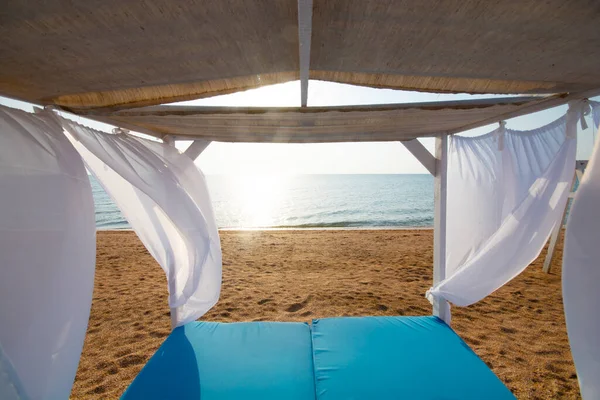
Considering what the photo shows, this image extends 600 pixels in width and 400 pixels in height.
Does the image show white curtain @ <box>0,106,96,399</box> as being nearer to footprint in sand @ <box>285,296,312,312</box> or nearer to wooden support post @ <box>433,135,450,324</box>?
footprint in sand @ <box>285,296,312,312</box>

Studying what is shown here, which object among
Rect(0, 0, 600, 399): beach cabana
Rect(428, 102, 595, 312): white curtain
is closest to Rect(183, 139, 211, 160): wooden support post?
Rect(0, 0, 600, 399): beach cabana

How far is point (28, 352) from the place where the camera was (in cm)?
136

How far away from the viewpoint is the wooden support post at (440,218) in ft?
9.81

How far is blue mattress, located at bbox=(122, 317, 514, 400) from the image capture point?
193 cm

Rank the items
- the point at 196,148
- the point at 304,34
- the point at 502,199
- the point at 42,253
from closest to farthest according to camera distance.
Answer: the point at 304,34
the point at 42,253
the point at 502,199
the point at 196,148

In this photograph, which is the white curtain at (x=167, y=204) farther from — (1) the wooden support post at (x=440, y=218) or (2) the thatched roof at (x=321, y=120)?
(1) the wooden support post at (x=440, y=218)

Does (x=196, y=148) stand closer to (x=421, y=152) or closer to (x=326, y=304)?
(x=421, y=152)

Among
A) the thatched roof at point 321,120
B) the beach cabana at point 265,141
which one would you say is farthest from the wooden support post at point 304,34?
the thatched roof at point 321,120

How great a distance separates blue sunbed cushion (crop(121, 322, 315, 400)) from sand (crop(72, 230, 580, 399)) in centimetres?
57

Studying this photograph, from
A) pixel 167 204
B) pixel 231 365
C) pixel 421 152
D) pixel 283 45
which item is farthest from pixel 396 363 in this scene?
pixel 283 45

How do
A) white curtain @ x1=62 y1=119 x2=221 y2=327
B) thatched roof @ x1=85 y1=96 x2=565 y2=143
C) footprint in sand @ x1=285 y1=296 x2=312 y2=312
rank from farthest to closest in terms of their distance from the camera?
footprint in sand @ x1=285 y1=296 x2=312 y2=312 < white curtain @ x1=62 y1=119 x2=221 y2=327 < thatched roof @ x1=85 y1=96 x2=565 y2=143

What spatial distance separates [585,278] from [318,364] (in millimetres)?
1708

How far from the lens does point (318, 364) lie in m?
2.22

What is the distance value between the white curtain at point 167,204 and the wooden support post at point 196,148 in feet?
0.58
